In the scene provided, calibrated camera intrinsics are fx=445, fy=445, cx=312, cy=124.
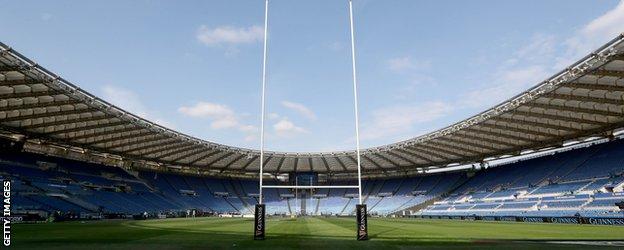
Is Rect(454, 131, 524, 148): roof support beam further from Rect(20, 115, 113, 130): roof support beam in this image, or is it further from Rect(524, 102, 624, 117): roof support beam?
Rect(20, 115, 113, 130): roof support beam

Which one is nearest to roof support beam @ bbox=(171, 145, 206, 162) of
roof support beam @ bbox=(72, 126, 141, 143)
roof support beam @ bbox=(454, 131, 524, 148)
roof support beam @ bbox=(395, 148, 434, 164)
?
roof support beam @ bbox=(72, 126, 141, 143)

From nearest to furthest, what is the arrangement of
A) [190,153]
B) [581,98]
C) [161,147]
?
[581,98] < [161,147] < [190,153]

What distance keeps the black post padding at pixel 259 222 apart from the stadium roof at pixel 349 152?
62.7 ft

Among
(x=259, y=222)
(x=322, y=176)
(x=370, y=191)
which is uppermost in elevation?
(x=322, y=176)

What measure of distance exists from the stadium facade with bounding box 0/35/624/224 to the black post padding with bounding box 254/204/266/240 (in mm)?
19497

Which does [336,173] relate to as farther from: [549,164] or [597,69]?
[597,69]

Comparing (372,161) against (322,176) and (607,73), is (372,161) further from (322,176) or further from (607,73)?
(607,73)

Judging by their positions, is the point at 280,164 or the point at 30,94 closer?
the point at 30,94

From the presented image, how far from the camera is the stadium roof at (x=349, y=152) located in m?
31.6

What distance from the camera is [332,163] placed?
79750mm

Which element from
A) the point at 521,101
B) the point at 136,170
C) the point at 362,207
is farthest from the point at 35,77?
the point at 136,170

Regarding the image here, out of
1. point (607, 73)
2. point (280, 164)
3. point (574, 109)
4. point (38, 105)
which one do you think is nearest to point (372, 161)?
point (280, 164)

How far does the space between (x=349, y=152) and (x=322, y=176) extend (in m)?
21.6

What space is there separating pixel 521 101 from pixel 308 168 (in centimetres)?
5159
